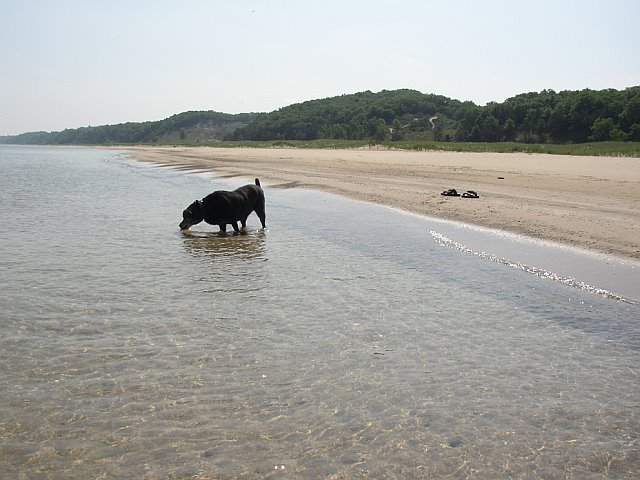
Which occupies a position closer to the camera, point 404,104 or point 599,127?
point 599,127

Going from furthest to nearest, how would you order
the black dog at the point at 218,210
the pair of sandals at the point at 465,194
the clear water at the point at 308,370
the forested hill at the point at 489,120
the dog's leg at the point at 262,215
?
the forested hill at the point at 489,120 < the pair of sandals at the point at 465,194 < the dog's leg at the point at 262,215 < the black dog at the point at 218,210 < the clear water at the point at 308,370

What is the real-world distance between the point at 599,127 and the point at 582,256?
202 ft

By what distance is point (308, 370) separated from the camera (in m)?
4.96

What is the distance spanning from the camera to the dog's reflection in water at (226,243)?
34.6 ft

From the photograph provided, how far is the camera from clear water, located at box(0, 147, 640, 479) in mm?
3631

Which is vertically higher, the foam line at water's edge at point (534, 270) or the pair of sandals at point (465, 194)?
the pair of sandals at point (465, 194)

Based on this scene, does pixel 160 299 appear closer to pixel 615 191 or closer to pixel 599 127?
pixel 615 191

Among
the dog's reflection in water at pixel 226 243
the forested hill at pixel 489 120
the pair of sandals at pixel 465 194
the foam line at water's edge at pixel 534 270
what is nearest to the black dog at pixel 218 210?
the dog's reflection in water at pixel 226 243

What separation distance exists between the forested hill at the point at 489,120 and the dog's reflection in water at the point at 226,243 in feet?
190

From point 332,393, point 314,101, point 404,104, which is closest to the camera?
point 332,393

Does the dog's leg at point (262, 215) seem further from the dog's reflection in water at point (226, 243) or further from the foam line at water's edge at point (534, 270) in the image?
the foam line at water's edge at point (534, 270)

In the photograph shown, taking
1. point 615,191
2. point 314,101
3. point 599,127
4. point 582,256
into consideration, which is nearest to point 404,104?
point 314,101

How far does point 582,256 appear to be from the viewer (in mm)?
Answer: 10078

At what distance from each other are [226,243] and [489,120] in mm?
78122
